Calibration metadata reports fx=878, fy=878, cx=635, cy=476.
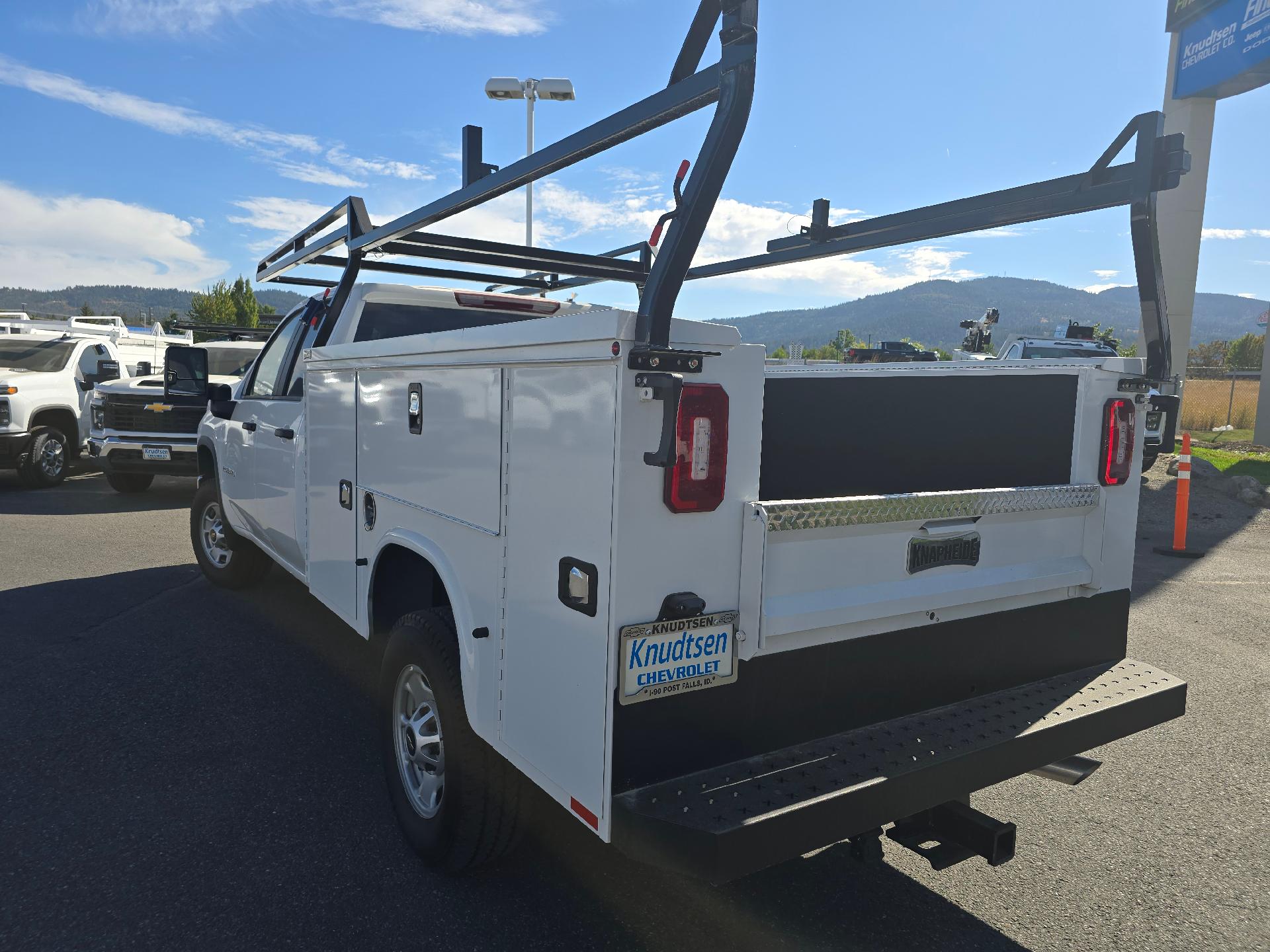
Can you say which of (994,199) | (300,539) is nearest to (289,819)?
(300,539)

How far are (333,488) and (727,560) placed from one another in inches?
95.1

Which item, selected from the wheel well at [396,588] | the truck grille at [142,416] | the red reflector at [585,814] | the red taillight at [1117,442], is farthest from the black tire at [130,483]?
the red taillight at [1117,442]

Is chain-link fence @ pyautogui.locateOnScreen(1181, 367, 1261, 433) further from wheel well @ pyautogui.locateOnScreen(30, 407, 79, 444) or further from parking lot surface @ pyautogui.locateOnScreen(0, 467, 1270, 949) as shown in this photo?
wheel well @ pyautogui.locateOnScreen(30, 407, 79, 444)

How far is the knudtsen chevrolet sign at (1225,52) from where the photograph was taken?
18.7 m

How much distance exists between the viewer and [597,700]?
2125 millimetres

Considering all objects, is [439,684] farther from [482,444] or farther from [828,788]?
[828,788]

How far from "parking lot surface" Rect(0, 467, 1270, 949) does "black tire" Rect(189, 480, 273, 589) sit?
1.13 metres

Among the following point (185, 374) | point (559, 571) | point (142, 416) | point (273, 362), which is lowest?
point (142, 416)

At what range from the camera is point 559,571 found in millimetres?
2268

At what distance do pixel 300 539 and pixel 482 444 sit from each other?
2383 millimetres

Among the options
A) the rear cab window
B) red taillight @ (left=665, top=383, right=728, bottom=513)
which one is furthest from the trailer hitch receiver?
the rear cab window

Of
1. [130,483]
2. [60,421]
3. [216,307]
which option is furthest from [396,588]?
[216,307]

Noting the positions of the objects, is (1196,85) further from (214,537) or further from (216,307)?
(216,307)

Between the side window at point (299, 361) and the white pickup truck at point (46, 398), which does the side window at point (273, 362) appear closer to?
the side window at point (299, 361)
